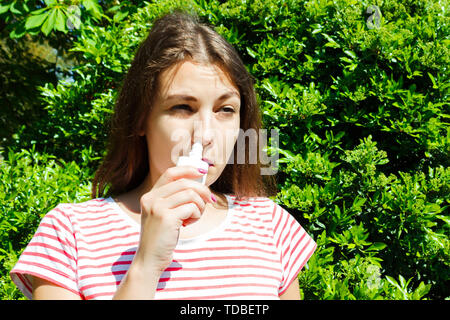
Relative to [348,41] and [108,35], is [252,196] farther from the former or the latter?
[108,35]

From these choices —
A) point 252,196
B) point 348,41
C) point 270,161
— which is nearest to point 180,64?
point 252,196

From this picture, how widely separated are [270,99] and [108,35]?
1.32 metres

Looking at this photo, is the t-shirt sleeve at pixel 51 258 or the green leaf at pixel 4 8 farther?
the green leaf at pixel 4 8

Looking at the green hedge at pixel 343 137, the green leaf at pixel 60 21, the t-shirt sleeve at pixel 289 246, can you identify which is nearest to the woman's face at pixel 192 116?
the t-shirt sleeve at pixel 289 246

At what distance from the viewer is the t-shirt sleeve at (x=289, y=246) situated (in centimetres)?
153

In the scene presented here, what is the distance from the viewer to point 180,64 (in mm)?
1473

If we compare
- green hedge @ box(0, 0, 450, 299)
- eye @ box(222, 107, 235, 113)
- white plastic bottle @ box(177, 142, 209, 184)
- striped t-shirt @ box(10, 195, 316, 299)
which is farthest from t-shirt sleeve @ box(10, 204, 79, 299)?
green hedge @ box(0, 0, 450, 299)

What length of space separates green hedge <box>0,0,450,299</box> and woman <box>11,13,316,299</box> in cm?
43

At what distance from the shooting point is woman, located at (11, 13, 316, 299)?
1172mm

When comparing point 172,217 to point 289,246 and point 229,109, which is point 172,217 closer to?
point 229,109

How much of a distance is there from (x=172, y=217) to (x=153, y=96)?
555mm

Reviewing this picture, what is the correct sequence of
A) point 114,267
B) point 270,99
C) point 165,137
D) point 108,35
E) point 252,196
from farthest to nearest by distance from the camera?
point 108,35 < point 270,99 < point 252,196 < point 165,137 < point 114,267

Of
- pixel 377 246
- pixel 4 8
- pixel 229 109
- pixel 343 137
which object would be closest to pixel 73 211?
pixel 229 109

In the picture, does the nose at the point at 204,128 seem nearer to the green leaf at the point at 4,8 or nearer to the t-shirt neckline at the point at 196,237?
the t-shirt neckline at the point at 196,237
